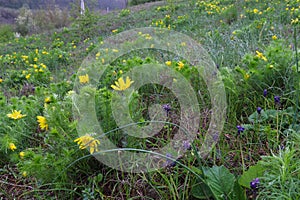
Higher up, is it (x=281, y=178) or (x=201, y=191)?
(x=281, y=178)

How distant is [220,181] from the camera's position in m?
1.24

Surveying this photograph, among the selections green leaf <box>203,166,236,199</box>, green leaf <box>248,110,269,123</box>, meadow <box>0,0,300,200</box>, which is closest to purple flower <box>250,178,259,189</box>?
meadow <box>0,0,300,200</box>

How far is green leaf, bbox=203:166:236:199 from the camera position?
4.00ft

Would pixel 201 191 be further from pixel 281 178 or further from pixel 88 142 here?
pixel 88 142

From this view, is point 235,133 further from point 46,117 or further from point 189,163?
point 46,117

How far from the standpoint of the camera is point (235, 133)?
169cm

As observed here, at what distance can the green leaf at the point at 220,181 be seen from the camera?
4.00ft

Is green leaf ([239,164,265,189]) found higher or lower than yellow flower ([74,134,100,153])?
lower

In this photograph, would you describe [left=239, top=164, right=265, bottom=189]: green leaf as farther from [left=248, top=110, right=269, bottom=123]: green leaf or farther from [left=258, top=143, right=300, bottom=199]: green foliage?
[left=248, top=110, right=269, bottom=123]: green leaf

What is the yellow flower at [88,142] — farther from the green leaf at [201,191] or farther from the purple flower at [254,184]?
the purple flower at [254,184]

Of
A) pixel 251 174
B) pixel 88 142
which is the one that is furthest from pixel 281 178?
pixel 88 142

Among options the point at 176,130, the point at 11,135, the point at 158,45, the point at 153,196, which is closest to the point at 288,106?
the point at 176,130

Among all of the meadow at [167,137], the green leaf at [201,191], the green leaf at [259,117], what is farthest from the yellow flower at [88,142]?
the green leaf at [259,117]

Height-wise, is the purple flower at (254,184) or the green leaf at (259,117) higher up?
the green leaf at (259,117)
